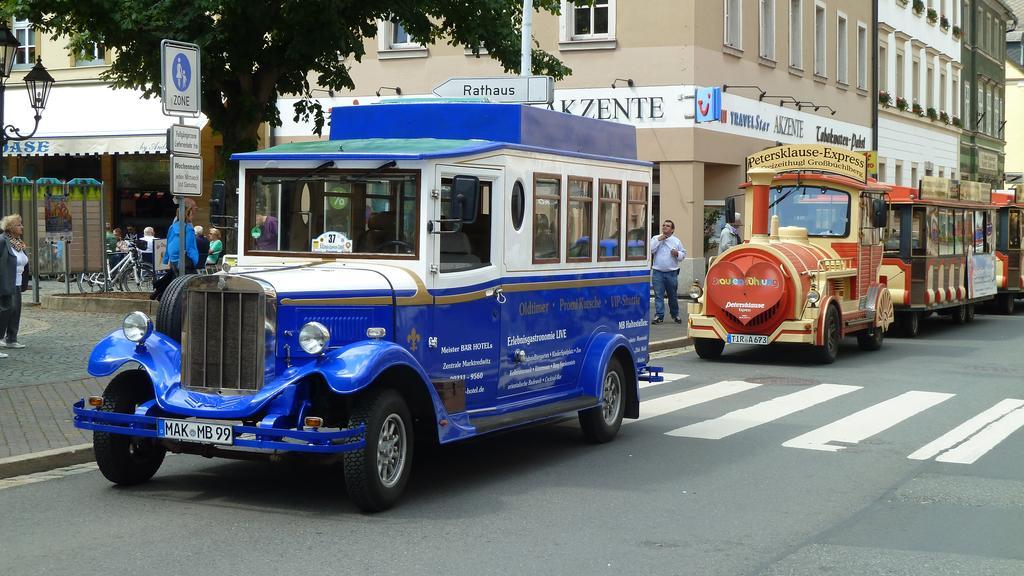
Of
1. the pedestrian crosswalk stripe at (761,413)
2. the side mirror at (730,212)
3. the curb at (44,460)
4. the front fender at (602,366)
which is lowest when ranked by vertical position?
the pedestrian crosswalk stripe at (761,413)

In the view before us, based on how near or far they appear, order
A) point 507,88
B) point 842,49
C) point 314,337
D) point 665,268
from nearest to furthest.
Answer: point 314,337 → point 507,88 → point 665,268 → point 842,49

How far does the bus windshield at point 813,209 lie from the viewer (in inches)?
782

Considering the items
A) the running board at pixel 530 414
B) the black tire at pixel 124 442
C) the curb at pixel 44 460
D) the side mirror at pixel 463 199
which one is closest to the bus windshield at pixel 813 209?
the running board at pixel 530 414

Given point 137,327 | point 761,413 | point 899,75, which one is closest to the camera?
point 137,327

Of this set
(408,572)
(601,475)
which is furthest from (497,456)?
(408,572)

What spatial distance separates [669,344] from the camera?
66.8ft

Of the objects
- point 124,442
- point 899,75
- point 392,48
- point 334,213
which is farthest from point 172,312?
point 899,75

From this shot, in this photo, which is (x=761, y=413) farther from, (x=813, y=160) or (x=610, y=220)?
(x=813, y=160)

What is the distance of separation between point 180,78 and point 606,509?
5350 mm

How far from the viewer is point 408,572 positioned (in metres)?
6.66

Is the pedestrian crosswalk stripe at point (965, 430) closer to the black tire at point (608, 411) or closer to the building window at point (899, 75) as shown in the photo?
the black tire at point (608, 411)

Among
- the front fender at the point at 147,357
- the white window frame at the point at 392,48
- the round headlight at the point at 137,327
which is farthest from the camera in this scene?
the white window frame at the point at 392,48

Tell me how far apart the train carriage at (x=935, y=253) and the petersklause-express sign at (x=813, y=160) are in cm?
243

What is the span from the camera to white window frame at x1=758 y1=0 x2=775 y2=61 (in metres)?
34.5
